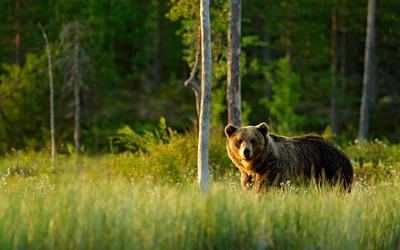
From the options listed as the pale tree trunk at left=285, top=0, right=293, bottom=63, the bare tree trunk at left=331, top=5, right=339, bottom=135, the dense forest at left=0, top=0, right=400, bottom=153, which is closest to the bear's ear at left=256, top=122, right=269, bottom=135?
the dense forest at left=0, top=0, right=400, bottom=153

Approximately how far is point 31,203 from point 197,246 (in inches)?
109

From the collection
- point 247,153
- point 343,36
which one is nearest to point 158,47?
point 343,36

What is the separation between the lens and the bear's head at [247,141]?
1128cm

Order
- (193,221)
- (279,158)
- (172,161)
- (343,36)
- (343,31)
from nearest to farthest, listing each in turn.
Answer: (193,221), (279,158), (172,161), (343,31), (343,36)

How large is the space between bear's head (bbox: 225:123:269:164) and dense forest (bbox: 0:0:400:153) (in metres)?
11.7

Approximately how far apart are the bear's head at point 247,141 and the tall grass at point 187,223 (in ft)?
6.43

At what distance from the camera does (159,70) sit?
129ft

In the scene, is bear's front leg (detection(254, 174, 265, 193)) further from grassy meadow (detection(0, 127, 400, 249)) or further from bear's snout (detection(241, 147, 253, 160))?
grassy meadow (detection(0, 127, 400, 249))

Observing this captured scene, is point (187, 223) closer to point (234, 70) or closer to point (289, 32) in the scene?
point (234, 70)

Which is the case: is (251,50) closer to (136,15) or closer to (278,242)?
(136,15)

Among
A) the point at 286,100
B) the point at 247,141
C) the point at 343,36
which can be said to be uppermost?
the point at 343,36

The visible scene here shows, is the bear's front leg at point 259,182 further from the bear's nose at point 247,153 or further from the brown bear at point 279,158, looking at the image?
the bear's nose at point 247,153

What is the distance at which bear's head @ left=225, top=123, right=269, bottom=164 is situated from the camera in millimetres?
11281

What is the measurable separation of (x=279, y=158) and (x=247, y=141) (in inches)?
30.5
